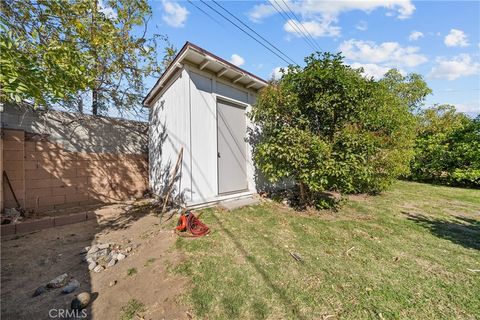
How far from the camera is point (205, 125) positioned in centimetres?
488

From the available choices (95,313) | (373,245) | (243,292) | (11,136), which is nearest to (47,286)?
(95,313)

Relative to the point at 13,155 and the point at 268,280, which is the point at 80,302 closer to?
the point at 268,280

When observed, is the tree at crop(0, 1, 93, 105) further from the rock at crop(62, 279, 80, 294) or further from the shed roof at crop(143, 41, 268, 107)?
the rock at crop(62, 279, 80, 294)

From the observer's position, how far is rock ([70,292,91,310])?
2.04 meters

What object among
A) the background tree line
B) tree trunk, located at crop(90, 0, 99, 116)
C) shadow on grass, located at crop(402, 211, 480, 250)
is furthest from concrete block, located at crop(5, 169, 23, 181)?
shadow on grass, located at crop(402, 211, 480, 250)

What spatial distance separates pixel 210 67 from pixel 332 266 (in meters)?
4.56

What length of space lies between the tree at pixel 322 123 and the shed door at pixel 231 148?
797mm

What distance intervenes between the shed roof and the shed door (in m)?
0.70

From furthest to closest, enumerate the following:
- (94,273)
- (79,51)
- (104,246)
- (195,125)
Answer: (195,125), (104,246), (79,51), (94,273)

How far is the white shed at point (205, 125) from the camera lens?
15.1 ft

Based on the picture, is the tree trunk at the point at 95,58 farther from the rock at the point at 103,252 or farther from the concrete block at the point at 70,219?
the concrete block at the point at 70,219

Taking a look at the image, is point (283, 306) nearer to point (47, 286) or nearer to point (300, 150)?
point (47, 286)

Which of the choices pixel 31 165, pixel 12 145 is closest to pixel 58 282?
pixel 31 165

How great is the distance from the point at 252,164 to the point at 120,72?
5.45 metres
